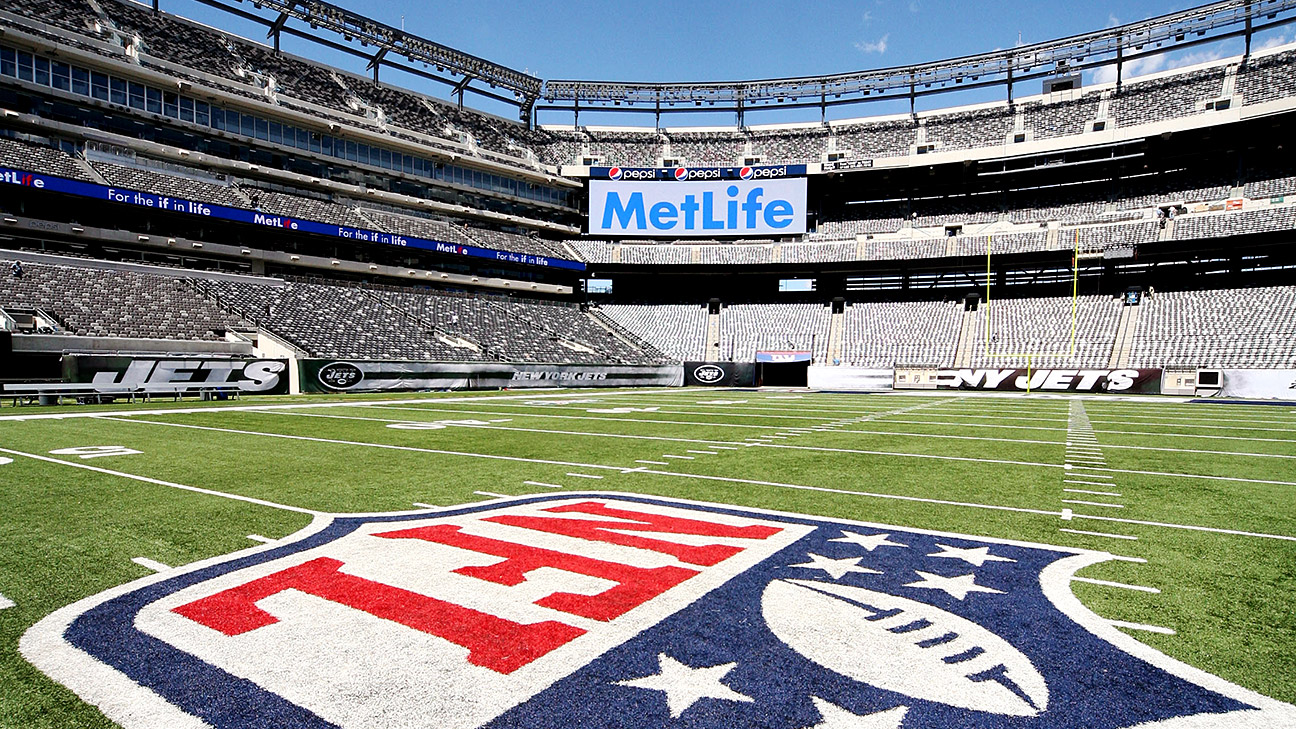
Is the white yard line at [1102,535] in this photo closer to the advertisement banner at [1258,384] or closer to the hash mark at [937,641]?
the hash mark at [937,641]

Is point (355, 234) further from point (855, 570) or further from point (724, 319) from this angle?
point (855, 570)

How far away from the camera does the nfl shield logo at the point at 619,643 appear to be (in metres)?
2.45

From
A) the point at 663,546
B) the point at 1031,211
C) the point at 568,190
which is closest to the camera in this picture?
the point at 663,546

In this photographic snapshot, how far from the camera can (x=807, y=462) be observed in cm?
881

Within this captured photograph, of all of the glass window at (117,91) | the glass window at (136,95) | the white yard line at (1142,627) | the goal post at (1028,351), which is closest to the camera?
the white yard line at (1142,627)

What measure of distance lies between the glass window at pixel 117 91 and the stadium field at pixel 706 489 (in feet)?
87.4

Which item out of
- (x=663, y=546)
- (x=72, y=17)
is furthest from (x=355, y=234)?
(x=663, y=546)

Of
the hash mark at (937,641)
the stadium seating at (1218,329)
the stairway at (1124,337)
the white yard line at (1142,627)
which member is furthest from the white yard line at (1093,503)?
the stairway at (1124,337)

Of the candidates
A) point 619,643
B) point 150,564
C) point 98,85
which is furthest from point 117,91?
point 619,643

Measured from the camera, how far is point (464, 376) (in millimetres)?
31109

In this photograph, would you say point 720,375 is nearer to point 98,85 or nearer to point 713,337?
point 713,337

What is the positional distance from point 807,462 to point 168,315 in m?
29.0

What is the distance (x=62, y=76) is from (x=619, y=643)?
1652 inches

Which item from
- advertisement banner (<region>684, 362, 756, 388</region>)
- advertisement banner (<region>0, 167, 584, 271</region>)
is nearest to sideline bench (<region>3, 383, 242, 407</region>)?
advertisement banner (<region>0, 167, 584, 271</region>)
